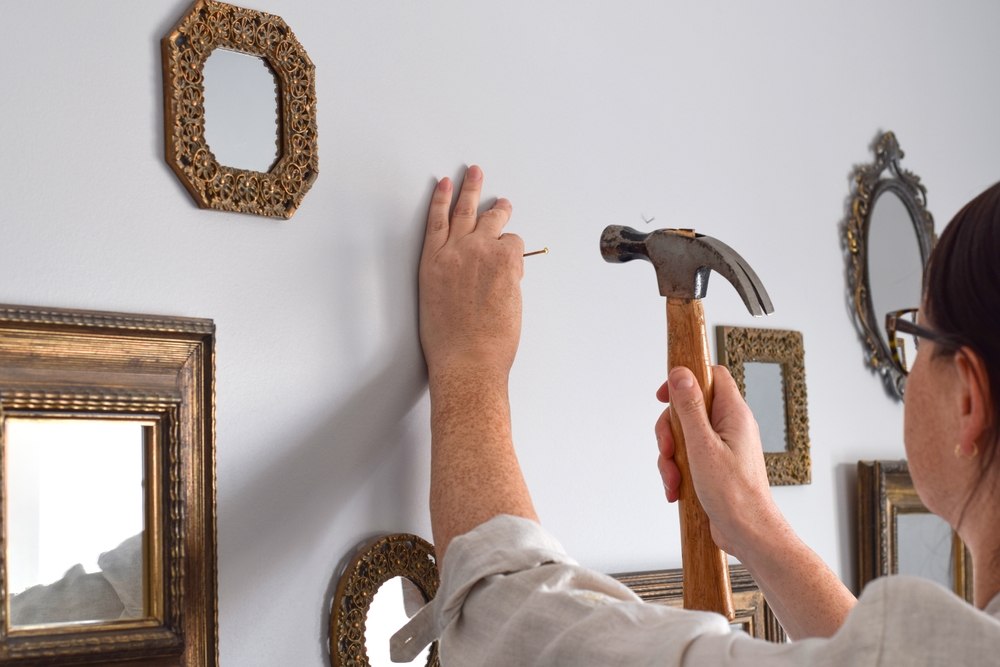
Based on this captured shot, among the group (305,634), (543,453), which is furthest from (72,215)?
(543,453)

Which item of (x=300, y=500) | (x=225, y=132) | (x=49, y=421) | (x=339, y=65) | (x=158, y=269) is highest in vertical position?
(x=339, y=65)

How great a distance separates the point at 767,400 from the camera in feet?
5.18

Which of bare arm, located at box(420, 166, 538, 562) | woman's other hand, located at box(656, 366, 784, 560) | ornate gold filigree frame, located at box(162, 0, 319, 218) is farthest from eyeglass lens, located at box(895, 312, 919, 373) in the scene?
ornate gold filigree frame, located at box(162, 0, 319, 218)

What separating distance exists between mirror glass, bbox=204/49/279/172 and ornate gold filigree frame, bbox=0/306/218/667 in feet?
0.65

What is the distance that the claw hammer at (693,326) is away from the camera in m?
1.06

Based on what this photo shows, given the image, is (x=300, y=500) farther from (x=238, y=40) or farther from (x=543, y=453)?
(x=238, y=40)

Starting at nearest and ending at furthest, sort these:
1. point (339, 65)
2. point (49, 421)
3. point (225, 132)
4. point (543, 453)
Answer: point (49, 421), point (225, 132), point (339, 65), point (543, 453)

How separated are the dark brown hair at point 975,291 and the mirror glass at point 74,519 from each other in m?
0.76

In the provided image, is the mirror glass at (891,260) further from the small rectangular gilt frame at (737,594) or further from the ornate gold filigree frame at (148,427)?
the ornate gold filigree frame at (148,427)

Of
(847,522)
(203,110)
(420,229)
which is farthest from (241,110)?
(847,522)

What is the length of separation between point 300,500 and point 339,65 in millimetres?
517

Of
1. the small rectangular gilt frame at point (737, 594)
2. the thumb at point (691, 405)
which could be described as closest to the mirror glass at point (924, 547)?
the small rectangular gilt frame at point (737, 594)

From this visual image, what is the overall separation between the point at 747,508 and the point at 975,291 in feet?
1.43

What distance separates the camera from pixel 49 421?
88cm
